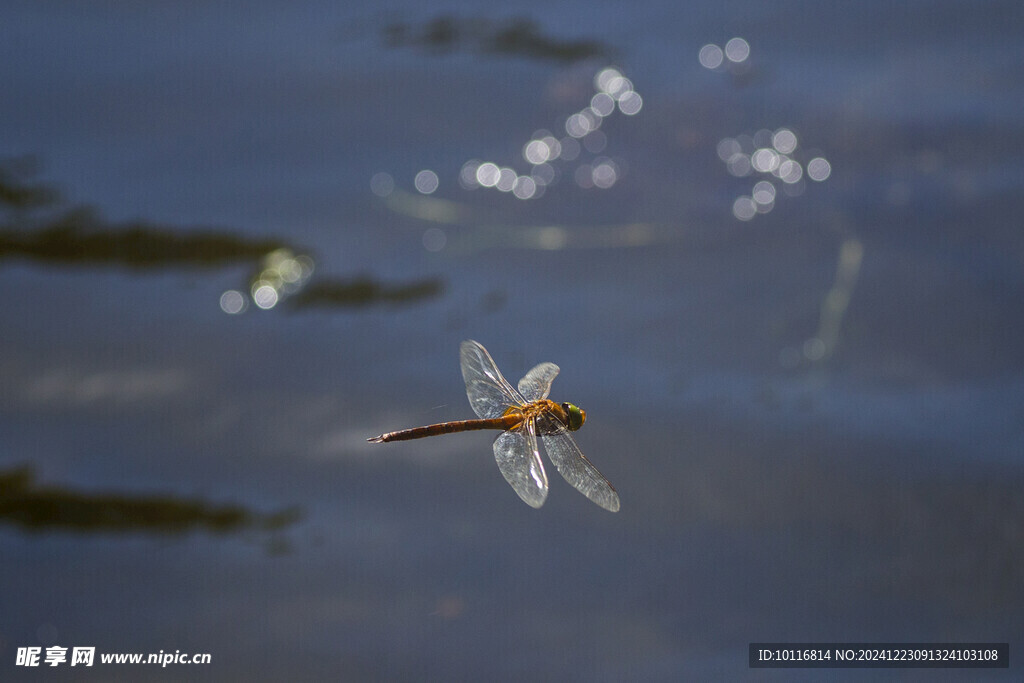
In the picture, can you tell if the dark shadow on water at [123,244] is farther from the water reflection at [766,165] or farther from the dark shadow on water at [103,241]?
the water reflection at [766,165]

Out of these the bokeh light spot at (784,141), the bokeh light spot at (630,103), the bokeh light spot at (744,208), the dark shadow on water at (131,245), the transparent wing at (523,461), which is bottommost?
the transparent wing at (523,461)

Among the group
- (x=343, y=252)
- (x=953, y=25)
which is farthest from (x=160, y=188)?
(x=953, y=25)

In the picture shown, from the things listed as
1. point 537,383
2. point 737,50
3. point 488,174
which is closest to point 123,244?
point 488,174

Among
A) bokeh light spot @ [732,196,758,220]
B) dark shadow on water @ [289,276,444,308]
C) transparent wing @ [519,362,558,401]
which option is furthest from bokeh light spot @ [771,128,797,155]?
transparent wing @ [519,362,558,401]

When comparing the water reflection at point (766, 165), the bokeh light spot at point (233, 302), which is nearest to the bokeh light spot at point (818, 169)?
the water reflection at point (766, 165)

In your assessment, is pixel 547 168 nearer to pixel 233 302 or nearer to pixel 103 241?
pixel 233 302

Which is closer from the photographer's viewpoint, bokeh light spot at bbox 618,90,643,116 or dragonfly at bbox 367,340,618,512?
dragonfly at bbox 367,340,618,512

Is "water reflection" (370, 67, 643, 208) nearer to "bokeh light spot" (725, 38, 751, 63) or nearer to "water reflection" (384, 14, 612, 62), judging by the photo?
"water reflection" (384, 14, 612, 62)
